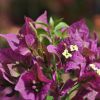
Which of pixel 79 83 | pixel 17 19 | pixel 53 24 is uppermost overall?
pixel 53 24

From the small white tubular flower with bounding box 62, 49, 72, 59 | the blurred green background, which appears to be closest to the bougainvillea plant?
the small white tubular flower with bounding box 62, 49, 72, 59

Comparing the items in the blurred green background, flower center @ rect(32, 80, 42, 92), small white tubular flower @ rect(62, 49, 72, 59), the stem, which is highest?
small white tubular flower @ rect(62, 49, 72, 59)

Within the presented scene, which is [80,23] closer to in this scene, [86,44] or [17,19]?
[86,44]

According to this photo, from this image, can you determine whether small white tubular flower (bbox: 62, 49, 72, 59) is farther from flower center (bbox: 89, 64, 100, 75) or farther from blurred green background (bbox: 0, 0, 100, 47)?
blurred green background (bbox: 0, 0, 100, 47)

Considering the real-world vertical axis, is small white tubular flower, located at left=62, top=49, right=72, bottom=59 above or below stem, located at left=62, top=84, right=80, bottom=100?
above

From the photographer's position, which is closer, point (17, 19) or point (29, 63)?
point (29, 63)

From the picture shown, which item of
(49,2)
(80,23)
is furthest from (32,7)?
(80,23)
